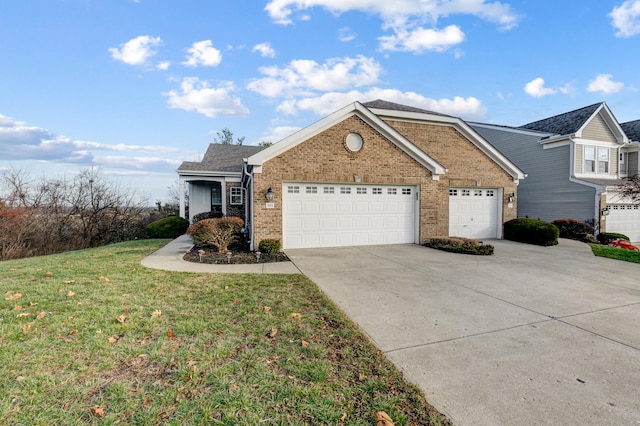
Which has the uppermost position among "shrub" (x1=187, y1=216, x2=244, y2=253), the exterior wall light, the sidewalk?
the exterior wall light

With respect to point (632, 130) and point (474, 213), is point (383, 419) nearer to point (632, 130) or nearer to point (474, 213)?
point (474, 213)

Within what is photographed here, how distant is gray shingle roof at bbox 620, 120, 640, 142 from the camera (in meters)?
19.7

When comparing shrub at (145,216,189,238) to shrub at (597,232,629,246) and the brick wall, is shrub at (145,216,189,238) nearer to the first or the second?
the brick wall

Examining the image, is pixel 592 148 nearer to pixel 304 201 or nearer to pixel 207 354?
pixel 304 201

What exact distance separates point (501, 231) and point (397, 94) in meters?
12.5

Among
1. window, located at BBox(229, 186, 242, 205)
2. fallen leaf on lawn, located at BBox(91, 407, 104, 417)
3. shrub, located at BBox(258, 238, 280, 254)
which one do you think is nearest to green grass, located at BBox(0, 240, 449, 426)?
fallen leaf on lawn, located at BBox(91, 407, 104, 417)

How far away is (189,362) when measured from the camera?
10.0 feet

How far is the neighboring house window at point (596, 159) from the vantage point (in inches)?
677

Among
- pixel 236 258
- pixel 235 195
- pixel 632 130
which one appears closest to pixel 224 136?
pixel 235 195

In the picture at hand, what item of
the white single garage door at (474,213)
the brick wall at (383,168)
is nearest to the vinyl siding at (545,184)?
the brick wall at (383,168)

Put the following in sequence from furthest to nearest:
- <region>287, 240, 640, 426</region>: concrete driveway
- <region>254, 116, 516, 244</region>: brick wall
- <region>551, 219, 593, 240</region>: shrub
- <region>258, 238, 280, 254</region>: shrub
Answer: <region>551, 219, 593, 240</region>: shrub
<region>254, 116, 516, 244</region>: brick wall
<region>258, 238, 280, 254</region>: shrub
<region>287, 240, 640, 426</region>: concrete driveway

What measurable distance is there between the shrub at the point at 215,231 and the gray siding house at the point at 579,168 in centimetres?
1795

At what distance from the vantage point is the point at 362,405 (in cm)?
243

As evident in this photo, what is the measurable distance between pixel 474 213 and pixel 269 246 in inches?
390
